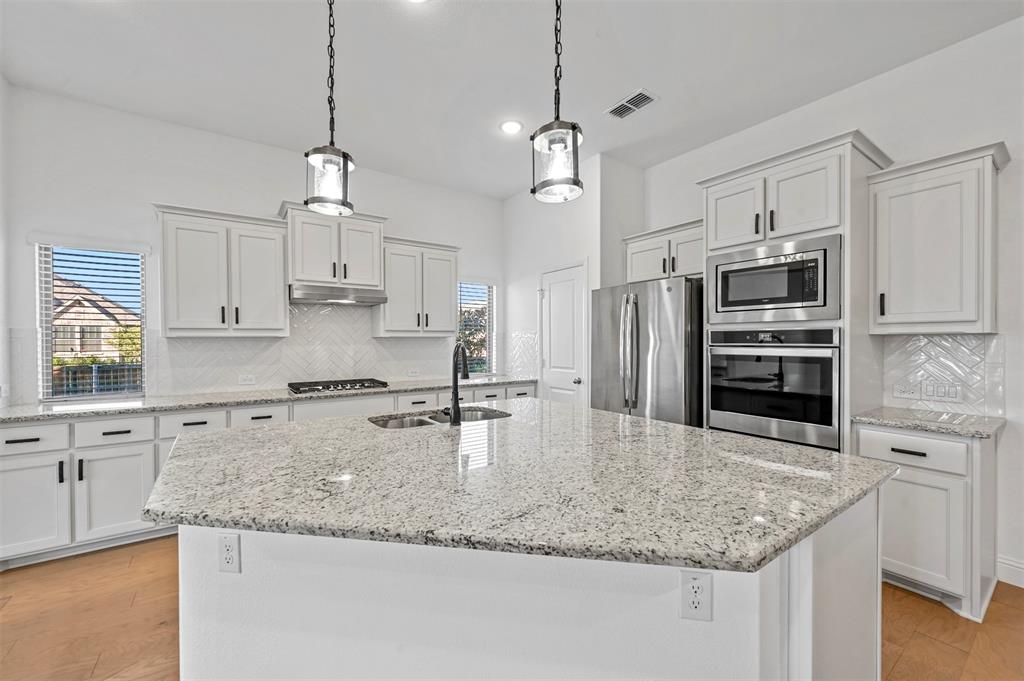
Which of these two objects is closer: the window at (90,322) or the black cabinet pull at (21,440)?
the black cabinet pull at (21,440)

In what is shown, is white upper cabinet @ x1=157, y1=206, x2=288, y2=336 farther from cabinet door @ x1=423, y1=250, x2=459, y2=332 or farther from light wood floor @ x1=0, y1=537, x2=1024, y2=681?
light wood floor @ x1=0, y1=537, x2=1024, y2=681

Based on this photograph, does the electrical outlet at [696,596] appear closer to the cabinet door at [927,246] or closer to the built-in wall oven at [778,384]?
the built-in wall oven at [778,384]

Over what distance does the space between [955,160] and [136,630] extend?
15.5 ft

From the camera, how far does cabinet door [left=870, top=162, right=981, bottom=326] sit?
235cm

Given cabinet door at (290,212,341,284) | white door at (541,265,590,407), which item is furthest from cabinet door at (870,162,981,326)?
cabinet door at (290,212,341,284)

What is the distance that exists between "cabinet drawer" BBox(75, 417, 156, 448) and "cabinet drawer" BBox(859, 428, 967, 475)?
4.30m

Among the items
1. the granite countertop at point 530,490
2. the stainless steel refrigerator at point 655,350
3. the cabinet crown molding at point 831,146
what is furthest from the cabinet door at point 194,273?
the cabinet crown molding at point 831,146

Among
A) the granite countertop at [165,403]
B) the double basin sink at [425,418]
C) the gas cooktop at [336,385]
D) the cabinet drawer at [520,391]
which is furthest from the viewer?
the cabinet drawer at [520,391]

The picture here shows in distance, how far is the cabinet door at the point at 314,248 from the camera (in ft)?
11.9

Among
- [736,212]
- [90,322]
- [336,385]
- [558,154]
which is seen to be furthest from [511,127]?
[90,322]

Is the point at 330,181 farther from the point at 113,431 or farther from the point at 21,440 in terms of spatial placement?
the point at 21,440

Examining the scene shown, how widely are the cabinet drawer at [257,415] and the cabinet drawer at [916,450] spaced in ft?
11.8

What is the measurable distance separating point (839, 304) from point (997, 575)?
173 cm

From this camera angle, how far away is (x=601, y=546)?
89 centimetres
